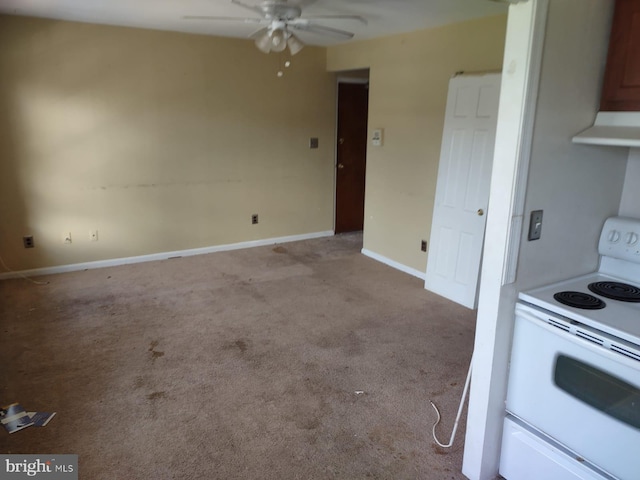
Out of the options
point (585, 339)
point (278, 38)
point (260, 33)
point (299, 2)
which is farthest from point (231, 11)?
point (585, 339)

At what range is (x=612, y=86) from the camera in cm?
181

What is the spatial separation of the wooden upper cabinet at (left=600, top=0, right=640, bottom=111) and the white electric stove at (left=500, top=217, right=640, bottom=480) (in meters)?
0.55

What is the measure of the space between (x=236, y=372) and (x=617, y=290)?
223 cm

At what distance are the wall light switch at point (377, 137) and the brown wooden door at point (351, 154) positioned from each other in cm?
114

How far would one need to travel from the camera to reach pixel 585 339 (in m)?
1.60

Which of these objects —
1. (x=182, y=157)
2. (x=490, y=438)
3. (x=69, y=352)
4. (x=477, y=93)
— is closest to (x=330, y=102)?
(x=182, y=157)

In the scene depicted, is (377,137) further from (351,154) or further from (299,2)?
(299,2)

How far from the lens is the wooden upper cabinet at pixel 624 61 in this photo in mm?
1718

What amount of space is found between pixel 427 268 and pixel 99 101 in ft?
12.6

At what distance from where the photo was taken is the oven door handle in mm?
1489

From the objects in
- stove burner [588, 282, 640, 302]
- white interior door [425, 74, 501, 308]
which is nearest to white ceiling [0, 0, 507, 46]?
white interior door [425, 74, 501, 308]

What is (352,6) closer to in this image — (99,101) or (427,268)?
(427,268)

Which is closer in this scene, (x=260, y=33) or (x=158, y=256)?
(x=260, y=33)

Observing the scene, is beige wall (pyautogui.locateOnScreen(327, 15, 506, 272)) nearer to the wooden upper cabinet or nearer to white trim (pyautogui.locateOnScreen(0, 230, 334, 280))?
white trim (pyautogui.locateOnScreen(0, 230, 334, 280))
